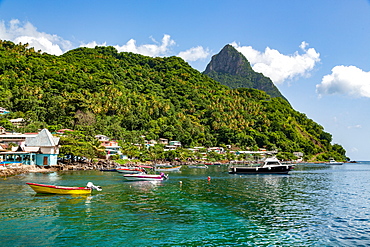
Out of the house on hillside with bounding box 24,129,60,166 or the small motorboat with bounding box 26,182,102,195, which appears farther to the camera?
the house on hillside with bounding box 24,129,60,166

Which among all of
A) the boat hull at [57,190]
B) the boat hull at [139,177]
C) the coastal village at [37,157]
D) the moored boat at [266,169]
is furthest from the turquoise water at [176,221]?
the moored boat at [266,169]

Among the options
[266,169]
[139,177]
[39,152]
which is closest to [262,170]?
[266,169]

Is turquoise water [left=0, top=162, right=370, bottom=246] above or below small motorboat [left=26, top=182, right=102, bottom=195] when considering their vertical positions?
below

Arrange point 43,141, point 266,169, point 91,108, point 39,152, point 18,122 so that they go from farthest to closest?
point 91,108 → point 18,122 → point 266,169 → point 43,141 → point 39,152

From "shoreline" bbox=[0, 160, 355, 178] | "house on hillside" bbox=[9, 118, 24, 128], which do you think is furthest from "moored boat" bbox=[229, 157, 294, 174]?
"house on hillside" bbox=[9, 118, 24, 128]

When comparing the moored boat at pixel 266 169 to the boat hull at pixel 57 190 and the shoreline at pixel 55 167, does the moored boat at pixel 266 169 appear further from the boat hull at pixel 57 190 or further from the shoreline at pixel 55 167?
the boat hull at pixel 57 190

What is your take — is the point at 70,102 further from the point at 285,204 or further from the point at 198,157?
the point at 285,204

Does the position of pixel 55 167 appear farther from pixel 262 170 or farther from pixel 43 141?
pixel 262 170

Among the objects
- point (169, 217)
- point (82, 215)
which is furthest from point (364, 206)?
point (82, 215)

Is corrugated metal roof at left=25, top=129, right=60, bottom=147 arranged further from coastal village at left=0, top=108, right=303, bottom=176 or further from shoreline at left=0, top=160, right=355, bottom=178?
shoreline at left=0, top=160, right=355, bottom=178

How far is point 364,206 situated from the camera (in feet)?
100

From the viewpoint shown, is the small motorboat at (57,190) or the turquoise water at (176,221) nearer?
the turquoise water at (176,221)

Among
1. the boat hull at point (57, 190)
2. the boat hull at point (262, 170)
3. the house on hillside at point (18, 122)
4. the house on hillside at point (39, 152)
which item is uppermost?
the house on hillside at point (18, 122)

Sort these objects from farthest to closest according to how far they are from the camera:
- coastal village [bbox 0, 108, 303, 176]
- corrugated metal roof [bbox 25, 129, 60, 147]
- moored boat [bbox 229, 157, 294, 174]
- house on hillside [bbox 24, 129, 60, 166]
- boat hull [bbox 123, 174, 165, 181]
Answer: moored boat [bbox 229, 157, 294, 174]
corrugated metal roof [bbox 25, 129, 60, 147]
house on hillside [bbox 24, 129, 60, 166]
coastal village [bbox 0, 108, 303, 176]
boat hull [bbox 123, 174, 165, 181]
